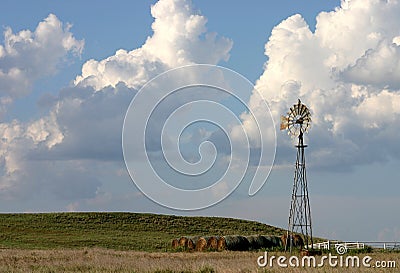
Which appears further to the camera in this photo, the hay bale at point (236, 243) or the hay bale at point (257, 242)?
the hay bale at point (257, 242)

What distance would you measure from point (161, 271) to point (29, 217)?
6140 centimetres

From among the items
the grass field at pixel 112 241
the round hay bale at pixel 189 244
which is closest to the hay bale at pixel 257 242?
the round hay bale at pixel 189 244

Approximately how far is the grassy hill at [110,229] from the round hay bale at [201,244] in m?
3.45

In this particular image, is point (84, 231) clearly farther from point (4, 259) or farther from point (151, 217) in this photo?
point (4, 259)

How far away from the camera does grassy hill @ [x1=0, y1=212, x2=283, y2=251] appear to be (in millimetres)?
56281

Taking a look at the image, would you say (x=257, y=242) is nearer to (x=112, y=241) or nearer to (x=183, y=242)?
(x=183, y=242)

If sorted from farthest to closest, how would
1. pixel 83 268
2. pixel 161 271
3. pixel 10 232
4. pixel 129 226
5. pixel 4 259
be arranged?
pixel 129 226 < pixel 10 232 < pixel 4 259 < pixel 83 268 < pixel 161 271

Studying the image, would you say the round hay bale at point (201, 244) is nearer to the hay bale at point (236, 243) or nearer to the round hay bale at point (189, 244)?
the round hay bale at point (189, 244)

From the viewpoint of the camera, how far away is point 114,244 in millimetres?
55750

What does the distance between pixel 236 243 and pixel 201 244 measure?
2456 mm

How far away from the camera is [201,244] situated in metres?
48.8

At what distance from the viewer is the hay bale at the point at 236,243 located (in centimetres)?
4772

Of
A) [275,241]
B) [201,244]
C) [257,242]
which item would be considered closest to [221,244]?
[201,244]

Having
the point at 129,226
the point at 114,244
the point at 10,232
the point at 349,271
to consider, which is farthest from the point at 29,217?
the point at 349,271
